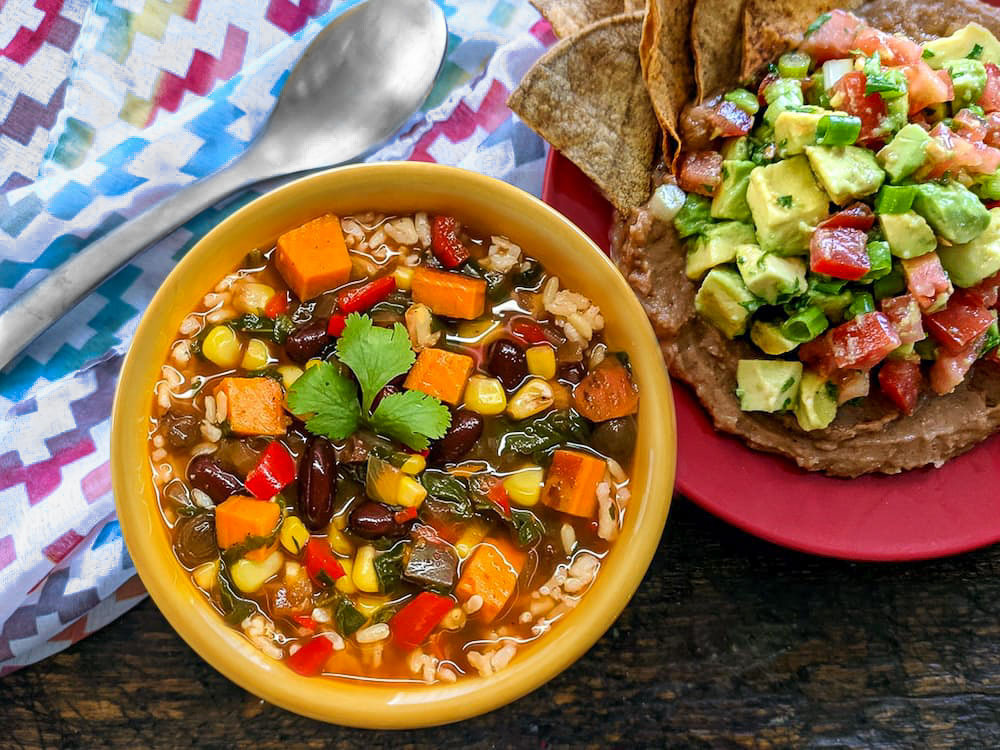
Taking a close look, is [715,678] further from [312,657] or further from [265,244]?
[265,244]

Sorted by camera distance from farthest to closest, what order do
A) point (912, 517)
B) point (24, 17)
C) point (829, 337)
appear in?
point (24, 17) → point (912, 517) → point (829, 337)

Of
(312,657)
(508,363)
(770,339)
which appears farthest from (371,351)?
(770,339)

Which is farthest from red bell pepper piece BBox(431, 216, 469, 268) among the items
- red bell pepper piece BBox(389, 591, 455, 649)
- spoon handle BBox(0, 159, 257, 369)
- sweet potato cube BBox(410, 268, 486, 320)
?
red bell pepper piece BBox(389, 591, 455, 649)

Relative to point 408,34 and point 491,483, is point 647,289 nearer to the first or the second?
point 491,483

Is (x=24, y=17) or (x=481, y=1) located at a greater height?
(x=24, y=17)

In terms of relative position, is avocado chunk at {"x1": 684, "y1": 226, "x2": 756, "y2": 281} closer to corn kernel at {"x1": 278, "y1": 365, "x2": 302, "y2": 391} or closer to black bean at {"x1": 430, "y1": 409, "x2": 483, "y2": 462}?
black bean at {"x1": 430, "y1": 409, "x2": 483, "y2": 462}

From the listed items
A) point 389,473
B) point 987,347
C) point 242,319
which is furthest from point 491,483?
point 987,347

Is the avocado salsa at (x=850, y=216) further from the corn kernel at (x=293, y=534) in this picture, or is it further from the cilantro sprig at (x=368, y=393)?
the corn kernel at (x=293, y=534)
